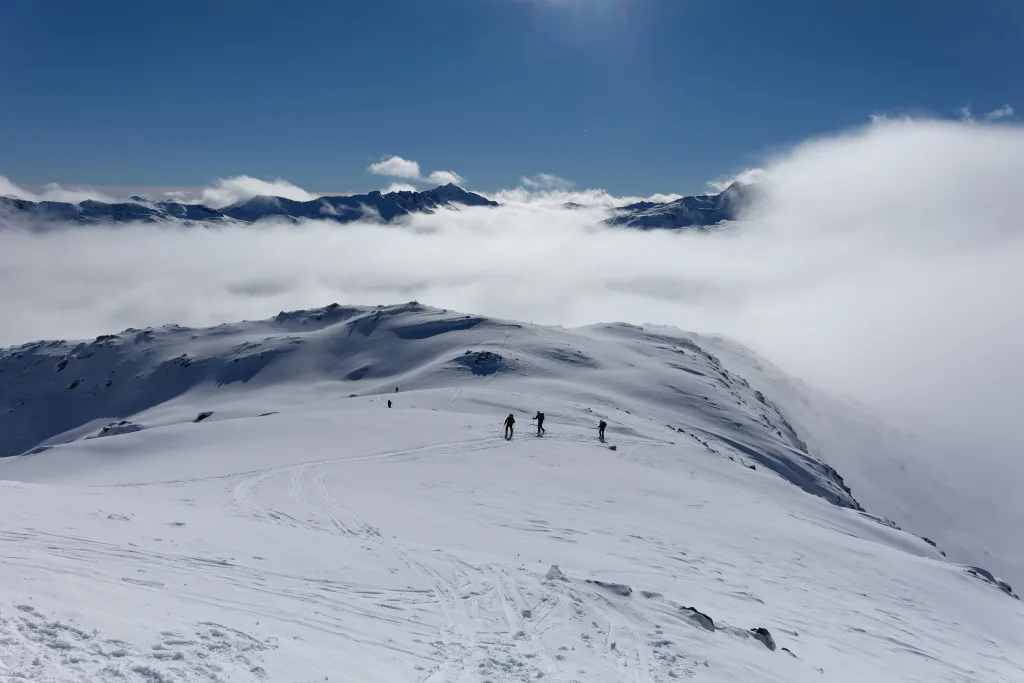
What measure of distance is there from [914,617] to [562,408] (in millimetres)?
35079

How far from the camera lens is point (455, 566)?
1742 centimetres

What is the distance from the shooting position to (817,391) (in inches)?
7628

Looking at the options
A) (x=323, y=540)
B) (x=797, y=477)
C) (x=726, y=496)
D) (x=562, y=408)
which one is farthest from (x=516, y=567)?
(x=797, y=477)

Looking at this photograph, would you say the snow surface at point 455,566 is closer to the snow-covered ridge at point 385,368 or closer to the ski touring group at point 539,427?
the ski touring group at point 539,427

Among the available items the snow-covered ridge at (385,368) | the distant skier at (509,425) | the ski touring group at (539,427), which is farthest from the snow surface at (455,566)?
the snow-covered ridge at (385,368)

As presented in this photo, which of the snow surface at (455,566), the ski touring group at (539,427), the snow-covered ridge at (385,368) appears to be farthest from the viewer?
the snow-covered ridge at (385,368)

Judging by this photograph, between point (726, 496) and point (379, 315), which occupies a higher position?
point (379, 315)

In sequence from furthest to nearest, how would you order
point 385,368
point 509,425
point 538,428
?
point 385,368 → point 538,428 → point 509,425

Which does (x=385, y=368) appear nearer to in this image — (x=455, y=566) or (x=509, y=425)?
(x=509, y=425)

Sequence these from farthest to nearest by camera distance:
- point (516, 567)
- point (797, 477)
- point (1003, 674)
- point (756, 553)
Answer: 1. point (797, 477)
2. point (756, 553)
3. point (1003, 674)
4. point (516, 567)

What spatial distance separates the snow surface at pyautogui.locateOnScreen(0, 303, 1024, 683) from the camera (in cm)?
1155

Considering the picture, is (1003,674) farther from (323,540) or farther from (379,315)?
(379,315)

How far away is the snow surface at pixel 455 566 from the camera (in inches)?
455

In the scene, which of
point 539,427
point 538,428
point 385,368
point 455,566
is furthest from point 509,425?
point 385,368
